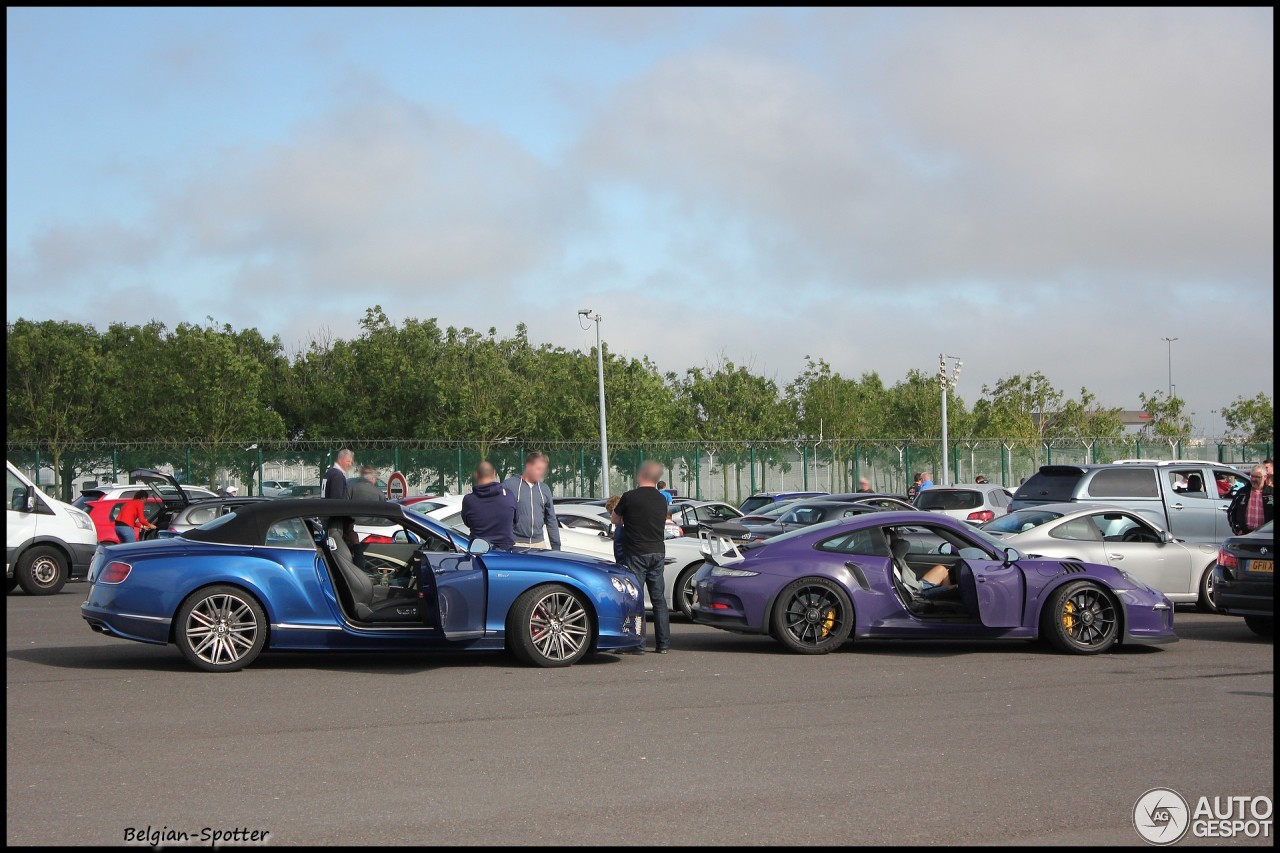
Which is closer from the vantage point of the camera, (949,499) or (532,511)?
(532,511)

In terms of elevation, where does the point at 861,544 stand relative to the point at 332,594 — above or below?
above

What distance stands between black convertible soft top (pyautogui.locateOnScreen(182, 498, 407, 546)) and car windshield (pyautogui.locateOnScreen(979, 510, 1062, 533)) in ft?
26.0

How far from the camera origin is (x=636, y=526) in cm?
1220

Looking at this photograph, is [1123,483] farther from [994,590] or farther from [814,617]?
[814,617]

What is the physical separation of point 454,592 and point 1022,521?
8115mm

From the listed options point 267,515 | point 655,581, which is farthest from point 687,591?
point 267,515

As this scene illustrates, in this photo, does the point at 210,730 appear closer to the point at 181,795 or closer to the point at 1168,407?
the point at 181,795

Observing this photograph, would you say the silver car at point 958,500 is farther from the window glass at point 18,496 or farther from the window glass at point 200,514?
the window glass at point 18,496

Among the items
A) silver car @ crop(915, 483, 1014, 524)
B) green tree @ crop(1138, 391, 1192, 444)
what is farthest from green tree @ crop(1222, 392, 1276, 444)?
silver car @ crop(915, 483, 1014, 524)

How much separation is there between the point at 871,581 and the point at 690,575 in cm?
386

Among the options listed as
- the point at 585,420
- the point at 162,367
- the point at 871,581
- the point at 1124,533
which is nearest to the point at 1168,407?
the point at 585,420

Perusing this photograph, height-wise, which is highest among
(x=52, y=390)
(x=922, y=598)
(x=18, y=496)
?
(x=52, y=390)

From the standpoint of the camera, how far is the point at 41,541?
19.7 metres

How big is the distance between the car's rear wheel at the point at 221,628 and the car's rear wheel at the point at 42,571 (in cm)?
1044
